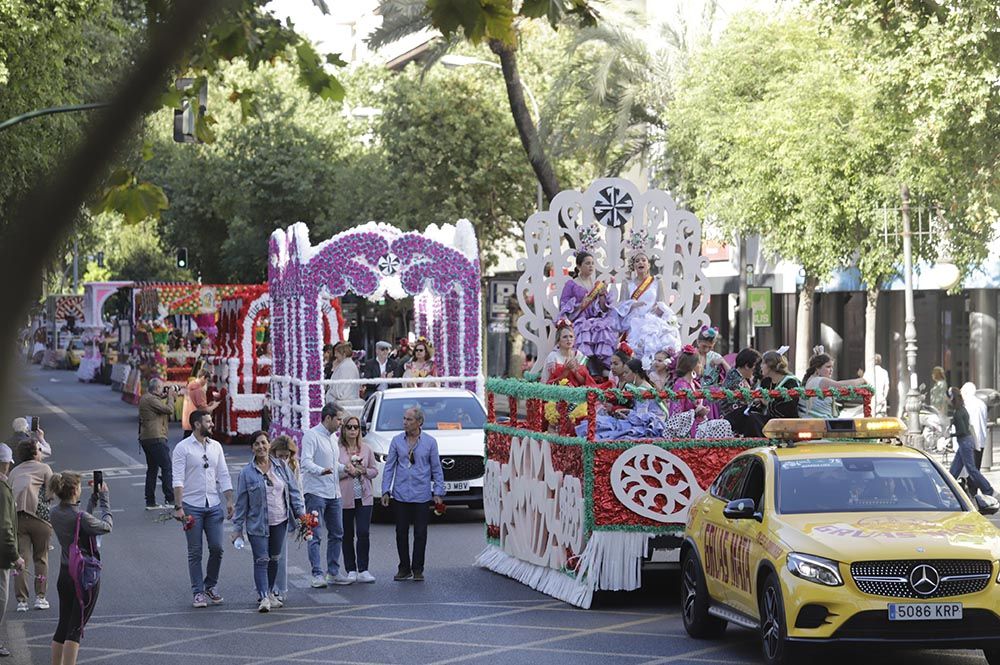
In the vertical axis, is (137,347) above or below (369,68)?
below

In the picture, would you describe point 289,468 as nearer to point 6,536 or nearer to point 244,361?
point 6,536

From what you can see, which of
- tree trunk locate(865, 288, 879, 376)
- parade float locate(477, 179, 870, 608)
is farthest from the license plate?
tree trunk locate(865, 288, 879, 376)

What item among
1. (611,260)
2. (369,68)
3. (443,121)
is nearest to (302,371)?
(611,260)

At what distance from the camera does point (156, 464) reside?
70.0 feet

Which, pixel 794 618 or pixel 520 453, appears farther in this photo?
pixel 520 453

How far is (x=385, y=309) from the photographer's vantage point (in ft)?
179

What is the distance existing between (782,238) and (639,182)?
72.8ft

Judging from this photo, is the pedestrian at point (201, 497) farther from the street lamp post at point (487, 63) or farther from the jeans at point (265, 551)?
the street lamp post at point (487, 63)

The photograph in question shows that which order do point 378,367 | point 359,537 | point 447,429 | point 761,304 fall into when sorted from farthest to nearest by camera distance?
point 761,304 → point 378,367 → point 447,429 → point 359,537

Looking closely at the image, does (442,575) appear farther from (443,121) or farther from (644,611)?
(443,121)

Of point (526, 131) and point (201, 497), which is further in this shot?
point (526, 131)

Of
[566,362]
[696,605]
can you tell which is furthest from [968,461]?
[696,605]

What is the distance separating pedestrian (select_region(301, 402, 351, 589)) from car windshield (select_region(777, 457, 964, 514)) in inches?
198

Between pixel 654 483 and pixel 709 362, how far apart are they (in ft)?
9.52
